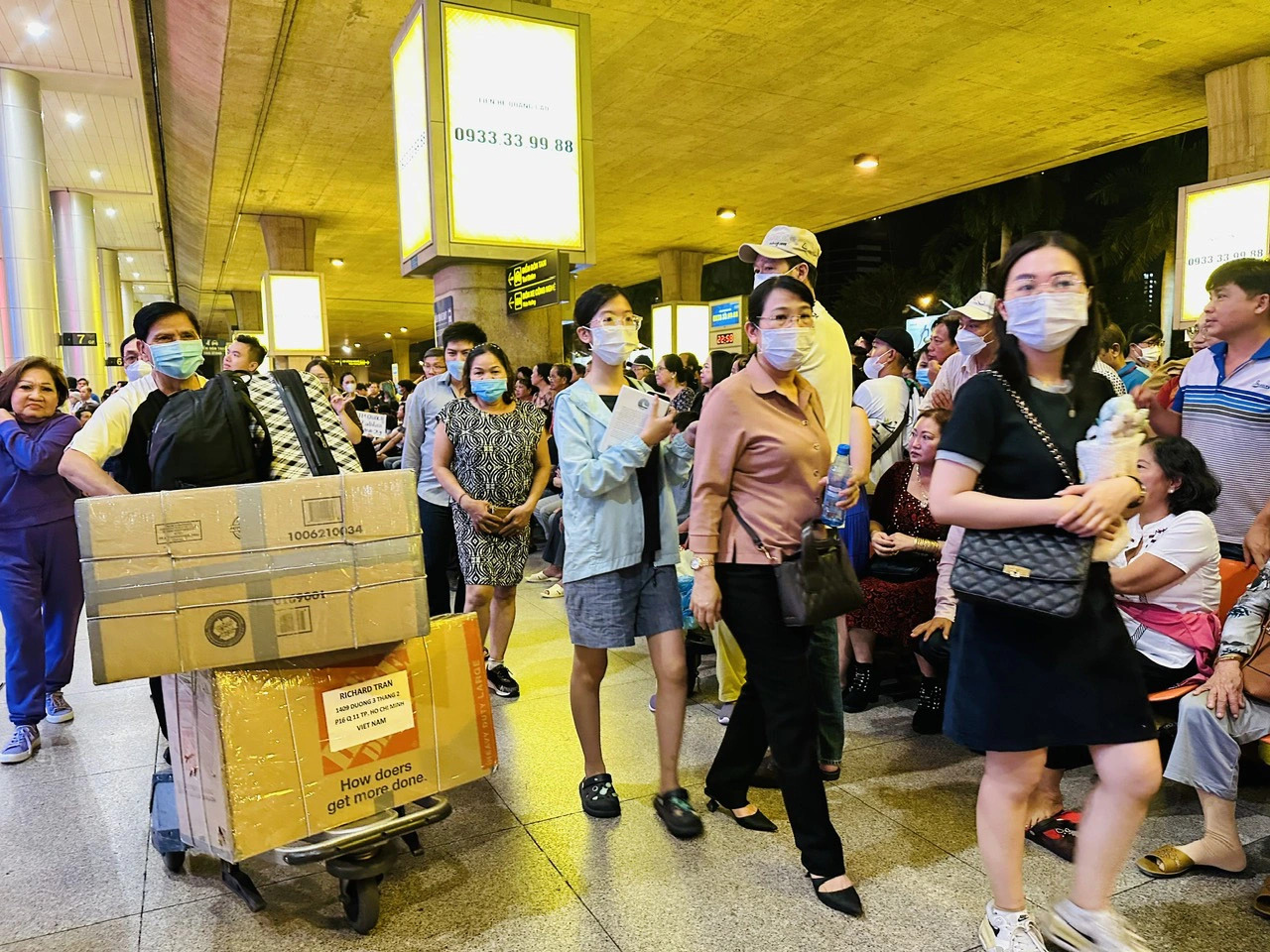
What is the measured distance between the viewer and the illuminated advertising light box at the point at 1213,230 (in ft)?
24.8

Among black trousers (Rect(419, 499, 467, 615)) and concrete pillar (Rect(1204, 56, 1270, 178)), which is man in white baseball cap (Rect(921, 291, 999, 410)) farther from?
concrete pillar (Rect(1204, 56, 1270, 178))

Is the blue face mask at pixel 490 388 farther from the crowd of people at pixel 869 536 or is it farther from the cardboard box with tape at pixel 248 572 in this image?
the cardboard box with tape at pixel 248 572

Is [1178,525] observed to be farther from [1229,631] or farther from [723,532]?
[723,532]

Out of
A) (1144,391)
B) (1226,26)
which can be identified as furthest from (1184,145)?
(1144,391)

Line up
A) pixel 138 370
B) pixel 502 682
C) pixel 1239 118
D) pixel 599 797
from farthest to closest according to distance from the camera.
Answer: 1. pixel 1239 118
2. pixel 138 370
3. pixel 502 682
4. pixel 599 797

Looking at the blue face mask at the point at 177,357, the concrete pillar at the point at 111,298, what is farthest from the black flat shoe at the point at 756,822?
the concrete pillar at the point at 111,298

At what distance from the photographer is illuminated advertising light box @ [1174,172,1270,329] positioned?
7559 mm

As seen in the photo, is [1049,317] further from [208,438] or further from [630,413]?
[208,438]

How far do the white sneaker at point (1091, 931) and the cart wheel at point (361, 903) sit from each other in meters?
1.89

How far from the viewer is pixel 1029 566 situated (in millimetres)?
1958

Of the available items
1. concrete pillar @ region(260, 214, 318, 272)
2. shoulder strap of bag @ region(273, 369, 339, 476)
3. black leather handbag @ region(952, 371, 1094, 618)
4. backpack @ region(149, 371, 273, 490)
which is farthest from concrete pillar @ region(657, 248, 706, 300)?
black leather handbag @ region(952, 371, 1094, 618)

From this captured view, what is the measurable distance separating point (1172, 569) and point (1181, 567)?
0.09 ft

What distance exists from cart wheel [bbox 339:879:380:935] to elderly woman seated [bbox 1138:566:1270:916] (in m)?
2.38

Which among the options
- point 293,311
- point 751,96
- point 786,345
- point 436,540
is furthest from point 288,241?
point 786,345
